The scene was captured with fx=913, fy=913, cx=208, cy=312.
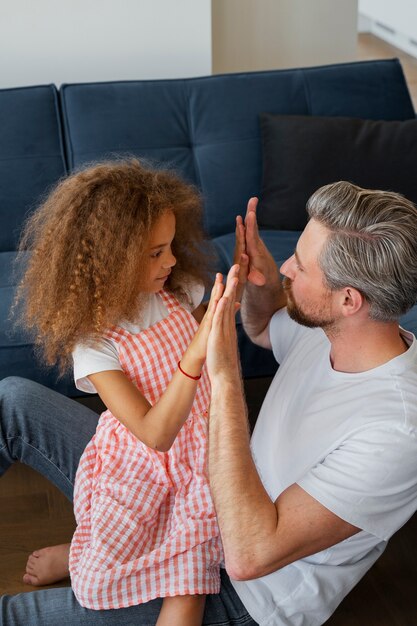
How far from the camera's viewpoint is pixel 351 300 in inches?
62.6

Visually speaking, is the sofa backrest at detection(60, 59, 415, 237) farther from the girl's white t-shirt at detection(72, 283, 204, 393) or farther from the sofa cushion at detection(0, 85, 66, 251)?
the girl's white t-shirt at detection(72, 283, 204, 393)

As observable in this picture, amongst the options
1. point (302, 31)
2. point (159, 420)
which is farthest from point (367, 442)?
point (302, 31)

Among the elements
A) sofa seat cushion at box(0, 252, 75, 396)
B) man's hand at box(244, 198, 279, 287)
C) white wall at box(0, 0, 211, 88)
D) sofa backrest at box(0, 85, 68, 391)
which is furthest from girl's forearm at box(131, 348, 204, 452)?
white wall at box(0, 0, 211, 88)

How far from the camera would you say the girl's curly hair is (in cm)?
175

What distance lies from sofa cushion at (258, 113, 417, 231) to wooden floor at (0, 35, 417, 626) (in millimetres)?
1072

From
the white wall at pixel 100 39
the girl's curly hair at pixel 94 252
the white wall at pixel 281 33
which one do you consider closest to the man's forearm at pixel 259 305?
the girl's curly hair at pixel 94 252

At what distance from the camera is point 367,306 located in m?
1.58

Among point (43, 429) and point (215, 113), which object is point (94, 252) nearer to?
point (43, 429)

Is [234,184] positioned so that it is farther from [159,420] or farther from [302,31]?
[159,420]

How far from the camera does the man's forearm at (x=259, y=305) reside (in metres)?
1.99

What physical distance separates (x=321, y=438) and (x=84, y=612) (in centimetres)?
54

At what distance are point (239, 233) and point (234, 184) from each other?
3.90 ft

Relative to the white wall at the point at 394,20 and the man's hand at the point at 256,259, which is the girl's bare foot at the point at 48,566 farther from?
the white wall at the point at 394,20

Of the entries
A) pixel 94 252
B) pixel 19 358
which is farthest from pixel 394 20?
pixel 94 252
